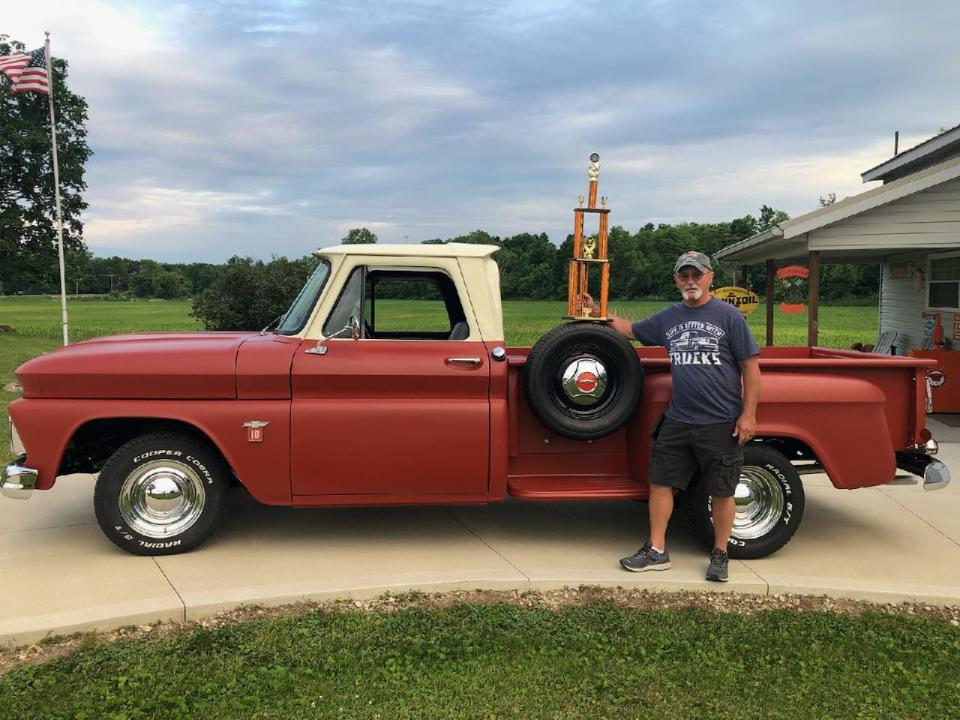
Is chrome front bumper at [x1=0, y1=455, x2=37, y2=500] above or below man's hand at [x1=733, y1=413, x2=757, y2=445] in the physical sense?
below

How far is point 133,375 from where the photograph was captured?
15.2 feet

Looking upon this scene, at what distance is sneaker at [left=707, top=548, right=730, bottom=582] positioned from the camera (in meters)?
4.48

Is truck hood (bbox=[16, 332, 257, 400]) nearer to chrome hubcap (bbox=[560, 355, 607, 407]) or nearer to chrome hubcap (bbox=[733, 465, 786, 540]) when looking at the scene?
chrome hubcap (bbox=[560, 355, 607, 407])

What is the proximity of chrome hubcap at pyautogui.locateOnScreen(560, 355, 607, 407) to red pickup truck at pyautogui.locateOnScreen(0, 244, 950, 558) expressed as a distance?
0.5 inches

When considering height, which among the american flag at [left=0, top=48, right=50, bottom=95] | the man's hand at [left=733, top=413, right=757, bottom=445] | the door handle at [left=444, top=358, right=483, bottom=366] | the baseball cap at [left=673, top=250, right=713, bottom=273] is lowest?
the man's hand at [left=733, top=413, right=757, bottom=445]

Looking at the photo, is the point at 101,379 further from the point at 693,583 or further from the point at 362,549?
the point at 693,583

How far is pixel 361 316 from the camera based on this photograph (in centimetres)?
500

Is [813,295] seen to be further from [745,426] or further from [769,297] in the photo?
[745,426]

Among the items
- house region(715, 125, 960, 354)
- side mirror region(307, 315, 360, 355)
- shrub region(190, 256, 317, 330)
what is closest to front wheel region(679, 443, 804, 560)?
side mirror region(307, 315, 360, 355)

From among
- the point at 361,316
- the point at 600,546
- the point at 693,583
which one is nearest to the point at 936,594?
the point at 693,583

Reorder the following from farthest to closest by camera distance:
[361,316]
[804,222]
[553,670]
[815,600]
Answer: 1. [804,222]
2. [361,316]
3. [815,600]
4. [553,670]

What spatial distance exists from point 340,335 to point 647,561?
2342 millimetres

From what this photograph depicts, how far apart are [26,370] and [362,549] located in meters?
2.31

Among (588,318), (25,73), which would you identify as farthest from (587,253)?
(25,73)
